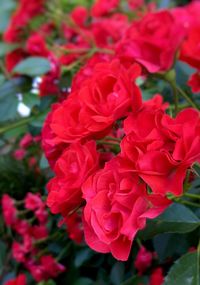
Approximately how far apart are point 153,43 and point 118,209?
0.35 meters

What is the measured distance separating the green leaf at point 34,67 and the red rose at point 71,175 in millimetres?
423

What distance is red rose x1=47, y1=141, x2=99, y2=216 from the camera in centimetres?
57

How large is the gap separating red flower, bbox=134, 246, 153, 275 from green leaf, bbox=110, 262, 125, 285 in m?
0.03

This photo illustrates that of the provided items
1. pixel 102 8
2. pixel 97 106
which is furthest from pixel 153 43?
pixel 102 8

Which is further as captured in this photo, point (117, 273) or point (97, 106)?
point (117, 273)

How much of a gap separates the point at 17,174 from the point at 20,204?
0.07 m

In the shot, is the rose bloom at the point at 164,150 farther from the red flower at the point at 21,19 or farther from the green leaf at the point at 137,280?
the red flower at the point at 21,19

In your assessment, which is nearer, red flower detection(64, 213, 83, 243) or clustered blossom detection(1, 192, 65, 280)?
red flower detection(64, 213, 83, 243)

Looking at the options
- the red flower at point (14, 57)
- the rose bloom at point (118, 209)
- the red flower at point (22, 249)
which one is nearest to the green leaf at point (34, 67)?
the red flower at point (14, 57)

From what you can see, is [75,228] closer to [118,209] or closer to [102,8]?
[118,209]

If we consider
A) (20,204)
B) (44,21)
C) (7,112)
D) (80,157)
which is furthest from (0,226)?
(44,21)

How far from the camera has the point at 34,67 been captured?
1.02 meters

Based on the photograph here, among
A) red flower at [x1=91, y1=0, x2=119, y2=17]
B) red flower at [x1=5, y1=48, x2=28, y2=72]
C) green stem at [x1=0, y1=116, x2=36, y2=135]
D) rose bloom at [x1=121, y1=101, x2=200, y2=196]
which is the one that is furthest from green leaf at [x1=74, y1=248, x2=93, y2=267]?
red flower at [x1=91, y1=0, x2=119, y2=17]

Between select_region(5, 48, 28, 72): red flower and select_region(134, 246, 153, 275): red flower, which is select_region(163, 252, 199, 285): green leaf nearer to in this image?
select_region(134, 246, 153, 275): red flower
